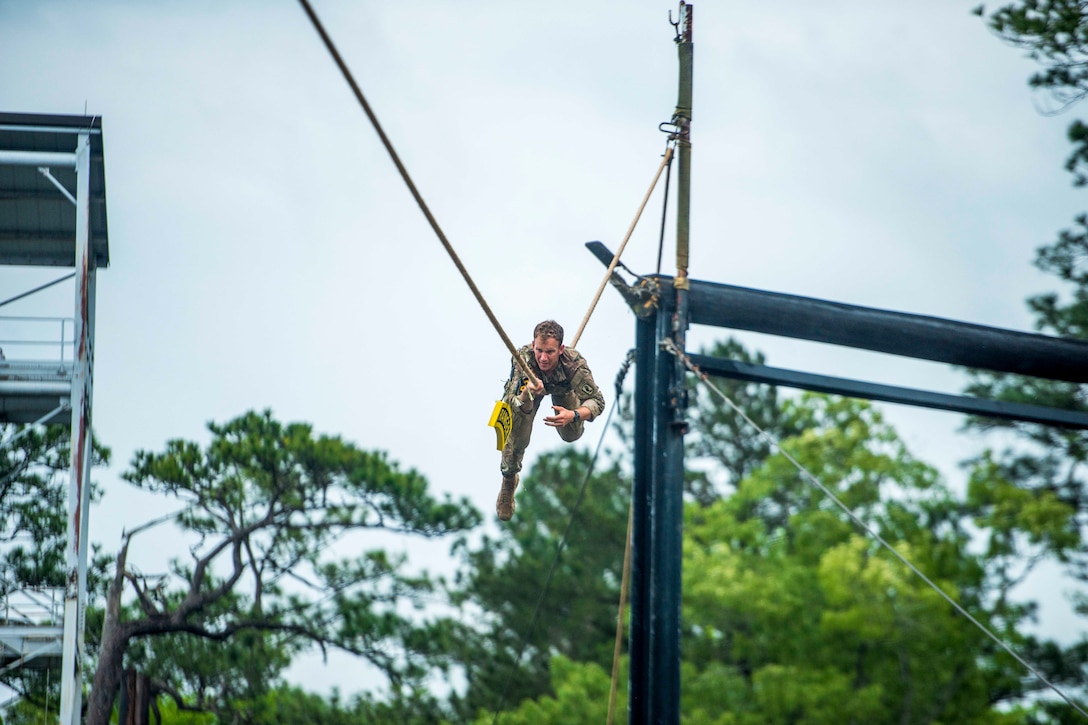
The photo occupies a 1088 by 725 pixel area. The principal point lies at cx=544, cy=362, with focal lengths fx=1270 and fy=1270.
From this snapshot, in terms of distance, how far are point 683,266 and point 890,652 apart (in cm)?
1672

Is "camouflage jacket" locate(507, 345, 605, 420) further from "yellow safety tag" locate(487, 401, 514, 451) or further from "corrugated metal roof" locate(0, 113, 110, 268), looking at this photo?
"corrugated metal roof" locate(0, 113, 110, 268)

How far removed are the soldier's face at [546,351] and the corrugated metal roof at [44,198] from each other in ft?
23.9

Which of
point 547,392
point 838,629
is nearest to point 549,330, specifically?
point 547,392

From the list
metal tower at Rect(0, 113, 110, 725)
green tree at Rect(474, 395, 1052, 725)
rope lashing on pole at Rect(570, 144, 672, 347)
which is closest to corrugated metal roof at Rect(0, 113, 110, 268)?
metal tower at Rect(0, 113, 110, 725)

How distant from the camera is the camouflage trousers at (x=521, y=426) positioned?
24.9ft

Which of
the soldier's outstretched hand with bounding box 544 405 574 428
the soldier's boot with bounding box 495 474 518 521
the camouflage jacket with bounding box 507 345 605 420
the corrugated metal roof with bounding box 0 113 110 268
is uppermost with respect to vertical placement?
the corrugated metal roof with bounding box 0 113 110 268

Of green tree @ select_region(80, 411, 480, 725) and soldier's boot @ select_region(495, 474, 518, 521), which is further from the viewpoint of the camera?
green tree @ select_region(80, 411, 480, 725)

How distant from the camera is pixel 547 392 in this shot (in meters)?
7.90

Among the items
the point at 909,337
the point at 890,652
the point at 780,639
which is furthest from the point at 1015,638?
the point at 909,337

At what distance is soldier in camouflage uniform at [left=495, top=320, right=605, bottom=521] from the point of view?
7.57 metres

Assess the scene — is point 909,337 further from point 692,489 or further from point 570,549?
point 692,489

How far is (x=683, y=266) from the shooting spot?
8.61m

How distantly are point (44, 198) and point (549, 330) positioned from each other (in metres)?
8.46

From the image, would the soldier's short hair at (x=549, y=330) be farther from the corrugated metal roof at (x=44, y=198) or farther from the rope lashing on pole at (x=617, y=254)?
the corrugated metal roof at (x=44, y=198)
